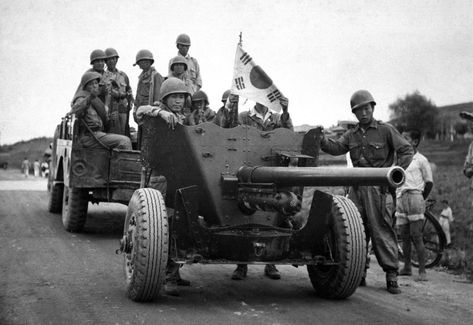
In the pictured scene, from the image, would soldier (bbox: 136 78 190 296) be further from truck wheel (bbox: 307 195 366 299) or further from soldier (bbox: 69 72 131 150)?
soldier (bbox: 69 72 131 150)

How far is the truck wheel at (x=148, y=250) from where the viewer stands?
5441mm

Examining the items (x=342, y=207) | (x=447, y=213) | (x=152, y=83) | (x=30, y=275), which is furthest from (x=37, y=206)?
(x=342, y=207)

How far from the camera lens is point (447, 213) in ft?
34.5

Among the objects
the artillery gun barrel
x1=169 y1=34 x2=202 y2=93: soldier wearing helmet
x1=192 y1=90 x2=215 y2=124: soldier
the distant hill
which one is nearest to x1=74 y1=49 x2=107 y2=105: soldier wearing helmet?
x1=169 y1=34 x2=202 y2=93: soldier wearing helmet

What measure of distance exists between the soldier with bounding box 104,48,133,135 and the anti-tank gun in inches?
191

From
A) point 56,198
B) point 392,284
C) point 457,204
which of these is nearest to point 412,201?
point 392,284

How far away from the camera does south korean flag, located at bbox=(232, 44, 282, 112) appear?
7.35m

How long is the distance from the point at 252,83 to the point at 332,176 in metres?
2.39

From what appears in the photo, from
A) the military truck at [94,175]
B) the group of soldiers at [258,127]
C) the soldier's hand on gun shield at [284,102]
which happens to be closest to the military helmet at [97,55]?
the group of soldiers at [258,127]

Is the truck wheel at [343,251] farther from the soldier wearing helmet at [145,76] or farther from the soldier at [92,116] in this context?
the soldier wearing helmet at [145,76]

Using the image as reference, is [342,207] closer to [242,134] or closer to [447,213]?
[242,134]

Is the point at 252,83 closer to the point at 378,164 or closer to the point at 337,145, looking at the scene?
the point at 337,145

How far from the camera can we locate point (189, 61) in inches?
440

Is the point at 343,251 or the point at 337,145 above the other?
the point at 337,145
